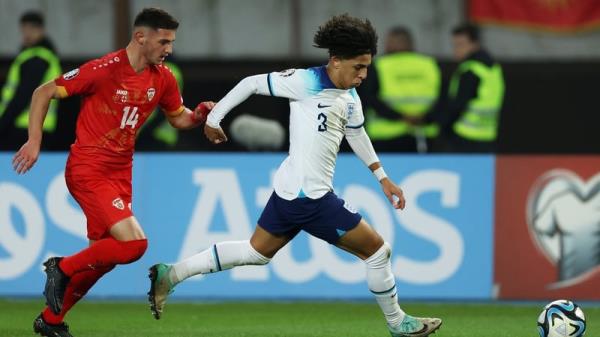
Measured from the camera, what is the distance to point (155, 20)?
8672 millimetres

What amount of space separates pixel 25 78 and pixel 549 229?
4766mm

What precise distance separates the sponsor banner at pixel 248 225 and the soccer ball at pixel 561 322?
11.1 feet

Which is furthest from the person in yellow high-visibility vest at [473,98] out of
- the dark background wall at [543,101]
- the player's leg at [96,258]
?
the player's leg at [96,258]

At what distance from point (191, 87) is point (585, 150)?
4466 mm

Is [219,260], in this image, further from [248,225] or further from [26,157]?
[248,225]

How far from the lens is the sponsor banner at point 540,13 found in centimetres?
1653

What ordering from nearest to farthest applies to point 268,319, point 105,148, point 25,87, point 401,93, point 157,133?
point 105,148
point 268,319
point 25,87
point 401,93
point 157,133

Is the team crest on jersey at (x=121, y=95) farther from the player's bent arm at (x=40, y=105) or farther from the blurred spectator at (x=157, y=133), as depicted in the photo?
the blurred spectator at (x=157, y=133)

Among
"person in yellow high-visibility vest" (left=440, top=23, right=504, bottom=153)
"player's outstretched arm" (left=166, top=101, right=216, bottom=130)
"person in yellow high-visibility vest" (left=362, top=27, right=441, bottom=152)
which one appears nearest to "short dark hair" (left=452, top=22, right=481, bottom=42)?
"person in yellow high-visibility vest" (left=440, top=23, right=504, bottom=153)

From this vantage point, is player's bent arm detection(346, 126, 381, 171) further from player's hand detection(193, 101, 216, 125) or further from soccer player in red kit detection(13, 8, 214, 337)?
soccer player in red kit detection(13, 8, 214, 337)

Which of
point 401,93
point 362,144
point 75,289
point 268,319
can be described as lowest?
point 268,319

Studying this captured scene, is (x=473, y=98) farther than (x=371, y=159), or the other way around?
(x=473, y=98)

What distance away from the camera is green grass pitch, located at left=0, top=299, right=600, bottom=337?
959 cm

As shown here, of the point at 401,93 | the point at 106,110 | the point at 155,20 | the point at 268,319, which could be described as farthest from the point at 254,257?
the point at 401,93
